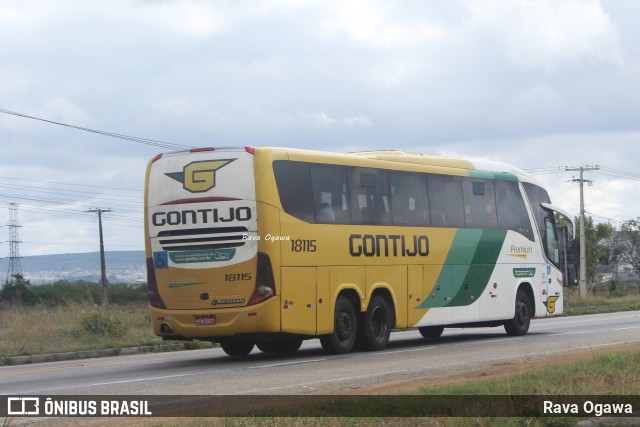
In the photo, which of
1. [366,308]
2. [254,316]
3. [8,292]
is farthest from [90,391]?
[8,292]

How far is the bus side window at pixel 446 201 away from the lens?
23.5m

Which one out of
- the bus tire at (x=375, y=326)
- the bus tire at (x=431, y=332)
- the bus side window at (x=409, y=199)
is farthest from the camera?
the bus tire at (x=431, y=332)

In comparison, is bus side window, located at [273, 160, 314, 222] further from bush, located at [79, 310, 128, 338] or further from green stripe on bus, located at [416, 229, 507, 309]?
bush, located at [79, 310, 128, 338]

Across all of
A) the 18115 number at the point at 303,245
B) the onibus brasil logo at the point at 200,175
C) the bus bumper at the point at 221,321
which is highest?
the onibus brasil logo at the point at 200,175

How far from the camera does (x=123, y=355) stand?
2519cm

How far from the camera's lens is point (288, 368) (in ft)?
59.3

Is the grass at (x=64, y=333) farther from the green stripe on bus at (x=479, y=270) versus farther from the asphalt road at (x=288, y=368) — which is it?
the green stripe on bus at (x=479, y=270)

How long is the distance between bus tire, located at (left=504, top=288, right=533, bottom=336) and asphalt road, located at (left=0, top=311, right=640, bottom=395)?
14.2 inches

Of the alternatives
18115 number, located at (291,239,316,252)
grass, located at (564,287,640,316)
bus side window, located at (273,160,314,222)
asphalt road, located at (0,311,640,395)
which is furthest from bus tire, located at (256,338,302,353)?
grass, located at (564,287,640,316)

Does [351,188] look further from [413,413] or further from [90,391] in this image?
[413,413]

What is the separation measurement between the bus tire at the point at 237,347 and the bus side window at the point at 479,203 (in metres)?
5.99

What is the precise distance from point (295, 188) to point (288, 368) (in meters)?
3.42

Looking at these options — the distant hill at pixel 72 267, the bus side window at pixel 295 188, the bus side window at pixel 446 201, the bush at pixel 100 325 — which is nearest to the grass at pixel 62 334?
the bush at pixel 100 325

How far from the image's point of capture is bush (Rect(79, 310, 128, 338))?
28.7 meters
